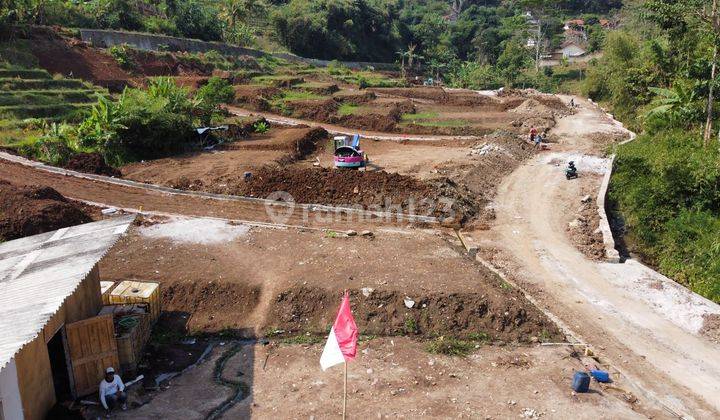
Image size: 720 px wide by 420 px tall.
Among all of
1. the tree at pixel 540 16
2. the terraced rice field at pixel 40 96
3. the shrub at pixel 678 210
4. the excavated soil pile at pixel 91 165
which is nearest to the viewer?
the shrub at pixel 678 210

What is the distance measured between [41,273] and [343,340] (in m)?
5.78

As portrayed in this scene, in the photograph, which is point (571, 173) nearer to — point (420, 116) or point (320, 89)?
point (420, 116)

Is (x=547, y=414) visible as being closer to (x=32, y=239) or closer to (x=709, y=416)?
(x=709, y=416)

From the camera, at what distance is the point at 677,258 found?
1688cm

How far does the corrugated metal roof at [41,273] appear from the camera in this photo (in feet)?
25.6

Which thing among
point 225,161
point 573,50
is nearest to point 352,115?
point 225,161

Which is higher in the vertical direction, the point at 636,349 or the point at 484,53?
the point at 484,53

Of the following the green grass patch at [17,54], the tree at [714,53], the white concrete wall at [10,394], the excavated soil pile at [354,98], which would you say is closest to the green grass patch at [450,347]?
the white concrete wall at [10,394]

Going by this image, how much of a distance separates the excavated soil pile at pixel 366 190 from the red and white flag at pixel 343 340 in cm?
1099

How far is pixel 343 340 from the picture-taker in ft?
28.8

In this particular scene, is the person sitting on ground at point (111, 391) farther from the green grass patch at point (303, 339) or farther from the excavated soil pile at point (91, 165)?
the excavated soil pile at point (91, 165)

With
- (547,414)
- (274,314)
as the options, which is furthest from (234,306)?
(547,414)

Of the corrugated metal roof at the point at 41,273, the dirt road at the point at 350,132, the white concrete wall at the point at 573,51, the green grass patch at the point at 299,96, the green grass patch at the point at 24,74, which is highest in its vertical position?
the white concrete wall at the point at 573,51

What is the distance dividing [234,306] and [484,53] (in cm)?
9040
